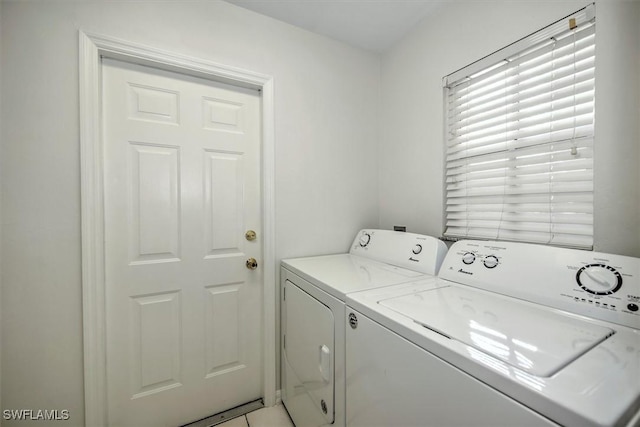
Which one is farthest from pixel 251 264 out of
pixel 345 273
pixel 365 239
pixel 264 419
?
pixel 264 419

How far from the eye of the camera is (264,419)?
1.57 meters

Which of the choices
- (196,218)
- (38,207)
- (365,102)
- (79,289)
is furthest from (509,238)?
(38,207)

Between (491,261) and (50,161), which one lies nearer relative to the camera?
(491,261)

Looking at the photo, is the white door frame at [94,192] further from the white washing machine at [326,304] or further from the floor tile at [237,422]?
the white washing machine at [326,304]

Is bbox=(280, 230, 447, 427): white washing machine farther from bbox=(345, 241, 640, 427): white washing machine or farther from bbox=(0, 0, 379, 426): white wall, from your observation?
bbox=(0, 0, 379, 426): white wall

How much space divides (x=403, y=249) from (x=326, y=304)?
0.61m

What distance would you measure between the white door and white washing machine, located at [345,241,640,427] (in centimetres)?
97

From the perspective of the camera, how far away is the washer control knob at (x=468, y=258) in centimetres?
116

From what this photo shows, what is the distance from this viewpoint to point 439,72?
1599mm

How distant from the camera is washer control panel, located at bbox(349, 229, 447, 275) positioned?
1335 mm

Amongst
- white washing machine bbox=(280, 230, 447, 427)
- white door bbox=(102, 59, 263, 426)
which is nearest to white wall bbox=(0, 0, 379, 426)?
white door bbox=(102, 59, 263, 426)

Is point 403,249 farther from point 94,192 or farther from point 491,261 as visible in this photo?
point 94,192

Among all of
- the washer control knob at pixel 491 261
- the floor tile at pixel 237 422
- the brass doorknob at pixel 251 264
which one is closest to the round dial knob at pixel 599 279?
the washer control knob at pixel 491 261

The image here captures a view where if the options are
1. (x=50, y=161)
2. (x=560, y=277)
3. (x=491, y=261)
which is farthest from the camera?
(x=50, y=161)
